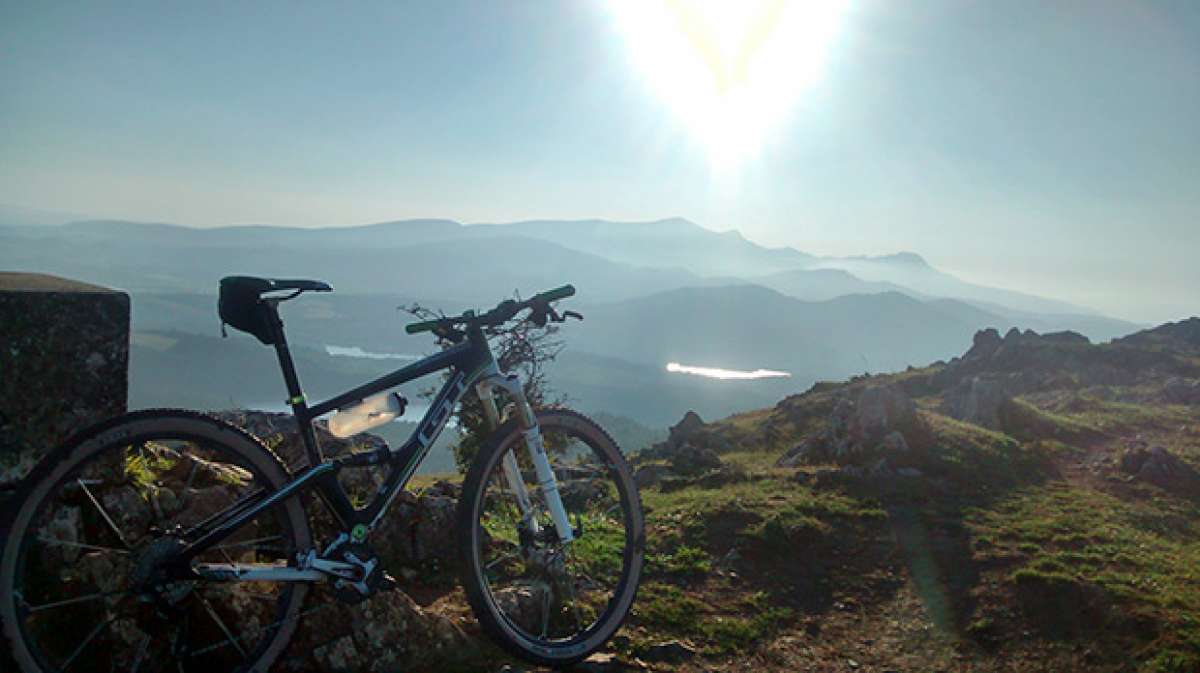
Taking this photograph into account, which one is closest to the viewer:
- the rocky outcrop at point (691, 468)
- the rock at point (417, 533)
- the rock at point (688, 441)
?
the rock at point (417, 533)

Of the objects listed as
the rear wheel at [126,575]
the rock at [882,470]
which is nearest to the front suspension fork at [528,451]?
the rear wheel at [126,575]

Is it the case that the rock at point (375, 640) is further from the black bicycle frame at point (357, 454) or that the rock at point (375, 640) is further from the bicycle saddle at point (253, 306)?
the bicycle saddle at point (253, 306)

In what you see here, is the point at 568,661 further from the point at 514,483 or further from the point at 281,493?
the point at 281,493

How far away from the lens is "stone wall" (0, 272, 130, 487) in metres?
4.28

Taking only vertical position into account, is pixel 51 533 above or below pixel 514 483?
below

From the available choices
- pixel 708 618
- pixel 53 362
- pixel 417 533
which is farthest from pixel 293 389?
pixel 708 618

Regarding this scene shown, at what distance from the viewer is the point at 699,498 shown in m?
11.2

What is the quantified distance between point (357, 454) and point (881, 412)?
12.8m

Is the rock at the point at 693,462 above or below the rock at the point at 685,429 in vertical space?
above

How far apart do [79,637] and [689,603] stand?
4730mm

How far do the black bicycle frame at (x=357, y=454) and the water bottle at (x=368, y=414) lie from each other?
0.05 meters

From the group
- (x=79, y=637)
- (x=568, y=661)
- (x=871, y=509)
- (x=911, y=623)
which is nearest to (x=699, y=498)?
(x=871, y=509)

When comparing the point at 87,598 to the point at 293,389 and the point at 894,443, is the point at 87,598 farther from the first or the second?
the point at 894,443

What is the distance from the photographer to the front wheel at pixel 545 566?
4.57m
